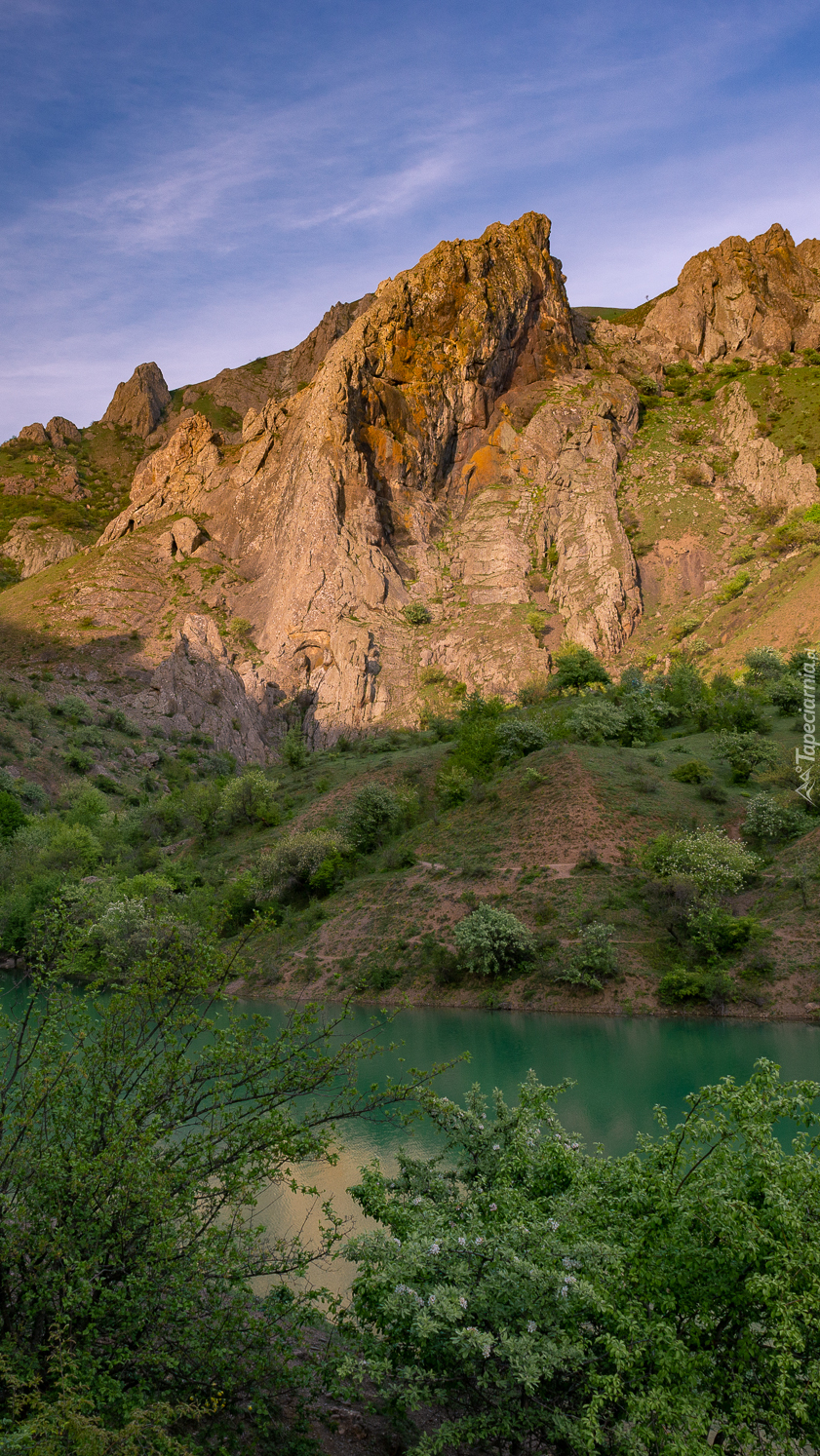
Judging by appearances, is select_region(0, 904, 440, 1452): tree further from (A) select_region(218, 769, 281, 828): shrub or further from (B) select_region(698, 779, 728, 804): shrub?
(A) select_region(218, 769, 281, 828): shrub

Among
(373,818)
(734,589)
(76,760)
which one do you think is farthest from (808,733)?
(76,760)

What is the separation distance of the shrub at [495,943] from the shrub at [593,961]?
91.7 inches

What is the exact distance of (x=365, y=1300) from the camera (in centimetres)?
743

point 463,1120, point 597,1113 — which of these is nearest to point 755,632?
→ point 597,1113

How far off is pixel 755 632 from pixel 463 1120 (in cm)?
7177

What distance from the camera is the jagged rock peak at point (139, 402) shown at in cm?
16662

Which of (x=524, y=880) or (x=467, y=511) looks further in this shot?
(x=467, y=511)

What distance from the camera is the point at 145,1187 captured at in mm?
6426

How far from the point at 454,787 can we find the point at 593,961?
2032 cm

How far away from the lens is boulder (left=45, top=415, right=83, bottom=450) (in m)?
160

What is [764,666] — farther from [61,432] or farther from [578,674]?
[61,432]

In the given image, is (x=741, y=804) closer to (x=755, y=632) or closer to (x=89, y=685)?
(x=755, y=632)

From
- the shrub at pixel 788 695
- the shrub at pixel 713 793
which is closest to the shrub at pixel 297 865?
the shrub at pixel 713 793

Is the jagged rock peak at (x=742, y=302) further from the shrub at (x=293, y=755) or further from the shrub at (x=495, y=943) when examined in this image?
the shrub at (x=495, y=943)
